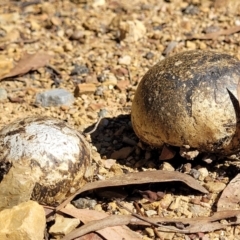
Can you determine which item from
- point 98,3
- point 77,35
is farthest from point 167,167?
point 98,3

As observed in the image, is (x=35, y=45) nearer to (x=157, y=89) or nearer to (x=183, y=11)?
(x=183, y=11)

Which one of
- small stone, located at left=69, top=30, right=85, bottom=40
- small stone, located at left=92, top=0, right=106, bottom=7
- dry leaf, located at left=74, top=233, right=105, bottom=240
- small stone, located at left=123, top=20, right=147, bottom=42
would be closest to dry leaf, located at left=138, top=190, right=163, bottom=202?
dry leaf, located at left=74, top=233, right=105, bottom=240

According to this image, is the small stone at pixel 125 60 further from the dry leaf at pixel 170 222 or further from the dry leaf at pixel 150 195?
the dry leaf at pixel 170 222

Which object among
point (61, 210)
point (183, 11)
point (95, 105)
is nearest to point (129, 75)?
point (95, 105)

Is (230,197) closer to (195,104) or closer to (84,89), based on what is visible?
(195,104)

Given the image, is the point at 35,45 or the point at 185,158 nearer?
the point at 185,158

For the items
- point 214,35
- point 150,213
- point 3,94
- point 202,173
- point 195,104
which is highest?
point 195,104
